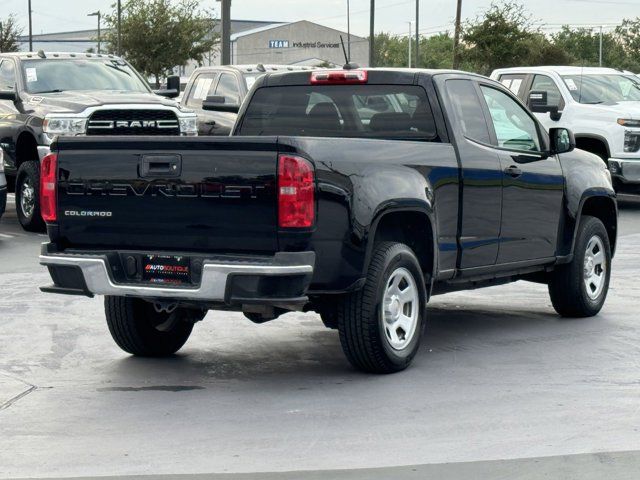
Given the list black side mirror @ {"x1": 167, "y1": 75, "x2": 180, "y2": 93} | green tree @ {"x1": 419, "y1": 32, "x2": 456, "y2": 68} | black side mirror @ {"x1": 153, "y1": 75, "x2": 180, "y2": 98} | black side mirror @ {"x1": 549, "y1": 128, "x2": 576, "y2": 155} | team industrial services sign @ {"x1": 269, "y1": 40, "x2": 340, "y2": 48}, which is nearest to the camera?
black side mirror @ {"x1": 549, "y1": 128, "x2": 576, "y2": 155}

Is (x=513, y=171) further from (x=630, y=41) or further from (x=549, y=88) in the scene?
(x=630, y=41)

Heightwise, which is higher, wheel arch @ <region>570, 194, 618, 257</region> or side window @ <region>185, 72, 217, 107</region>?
side window @ <region>185, 72, 217, 107</region>

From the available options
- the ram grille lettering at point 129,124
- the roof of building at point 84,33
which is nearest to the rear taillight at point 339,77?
the ram grille lettering at point 129,124

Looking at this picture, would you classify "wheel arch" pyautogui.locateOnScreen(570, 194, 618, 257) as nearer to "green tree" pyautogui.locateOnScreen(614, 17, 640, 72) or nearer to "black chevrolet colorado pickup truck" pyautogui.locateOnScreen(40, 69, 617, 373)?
"black chevrolet colorado pickup truck" pyautogui.locateOnScreen(40, 69, 617, 373)

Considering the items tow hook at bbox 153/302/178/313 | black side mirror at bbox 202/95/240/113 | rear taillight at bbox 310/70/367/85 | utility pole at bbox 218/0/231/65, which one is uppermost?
utility pole at bbox 218/0/231/65

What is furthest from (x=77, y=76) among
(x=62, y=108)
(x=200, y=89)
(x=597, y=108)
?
(x=597, y=108)

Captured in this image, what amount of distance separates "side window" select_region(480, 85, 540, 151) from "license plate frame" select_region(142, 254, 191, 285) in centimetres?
285

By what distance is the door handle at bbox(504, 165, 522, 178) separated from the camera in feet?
30.8

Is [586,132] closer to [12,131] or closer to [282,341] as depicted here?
[12,131]

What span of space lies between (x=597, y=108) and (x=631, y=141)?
78 centimetres

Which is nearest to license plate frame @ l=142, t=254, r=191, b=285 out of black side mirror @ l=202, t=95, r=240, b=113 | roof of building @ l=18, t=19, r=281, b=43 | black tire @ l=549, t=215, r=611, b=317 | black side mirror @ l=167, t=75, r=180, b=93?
black tire @ l=549, t=215, r=611, b=317

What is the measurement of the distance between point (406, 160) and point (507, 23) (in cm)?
4510

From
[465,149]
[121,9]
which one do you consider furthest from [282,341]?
[121,9]

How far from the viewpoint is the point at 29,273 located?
43.2 ft
